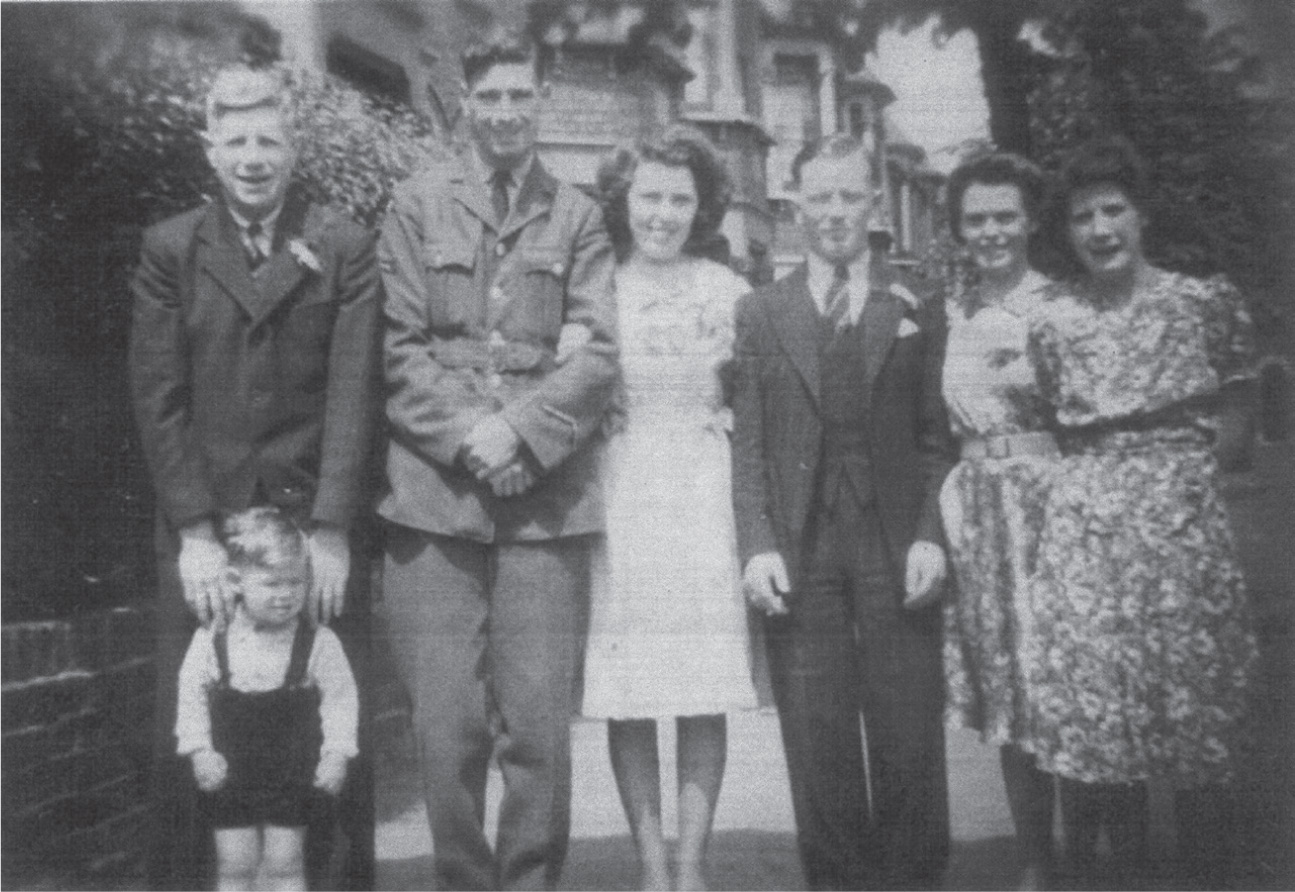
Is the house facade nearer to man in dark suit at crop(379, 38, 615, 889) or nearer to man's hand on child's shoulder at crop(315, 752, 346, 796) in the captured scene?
man in dark suit at crop(379, 38, 615, 889)

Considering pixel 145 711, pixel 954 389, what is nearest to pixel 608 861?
pixel 145 711

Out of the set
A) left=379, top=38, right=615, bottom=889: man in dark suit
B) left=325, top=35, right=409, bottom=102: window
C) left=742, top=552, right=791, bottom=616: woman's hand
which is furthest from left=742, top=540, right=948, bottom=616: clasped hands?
left=325, top=35, right=409, bottom=102: window

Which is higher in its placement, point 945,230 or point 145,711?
point 945,230

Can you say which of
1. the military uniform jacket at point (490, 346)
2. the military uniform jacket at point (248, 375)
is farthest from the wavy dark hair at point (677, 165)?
the military uniform jacket at point (248, 375)

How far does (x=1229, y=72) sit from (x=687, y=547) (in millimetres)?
1719

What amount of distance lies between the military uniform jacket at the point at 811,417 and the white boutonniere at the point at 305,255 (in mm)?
879

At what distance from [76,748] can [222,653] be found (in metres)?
0.85

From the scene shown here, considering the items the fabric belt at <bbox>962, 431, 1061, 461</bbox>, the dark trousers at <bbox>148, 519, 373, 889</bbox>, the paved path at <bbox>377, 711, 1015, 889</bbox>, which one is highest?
the fabric belt at <bbox>962, 431, 1061, 461</bbox>

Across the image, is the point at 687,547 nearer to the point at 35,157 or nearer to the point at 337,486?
the point at 337,486

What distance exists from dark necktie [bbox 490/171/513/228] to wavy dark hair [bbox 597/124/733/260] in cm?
23

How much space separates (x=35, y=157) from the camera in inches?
131

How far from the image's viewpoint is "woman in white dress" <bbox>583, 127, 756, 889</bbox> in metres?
2.84

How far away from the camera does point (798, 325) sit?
114 inches

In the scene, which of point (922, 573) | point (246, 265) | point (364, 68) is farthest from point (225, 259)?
point (922, 573)
